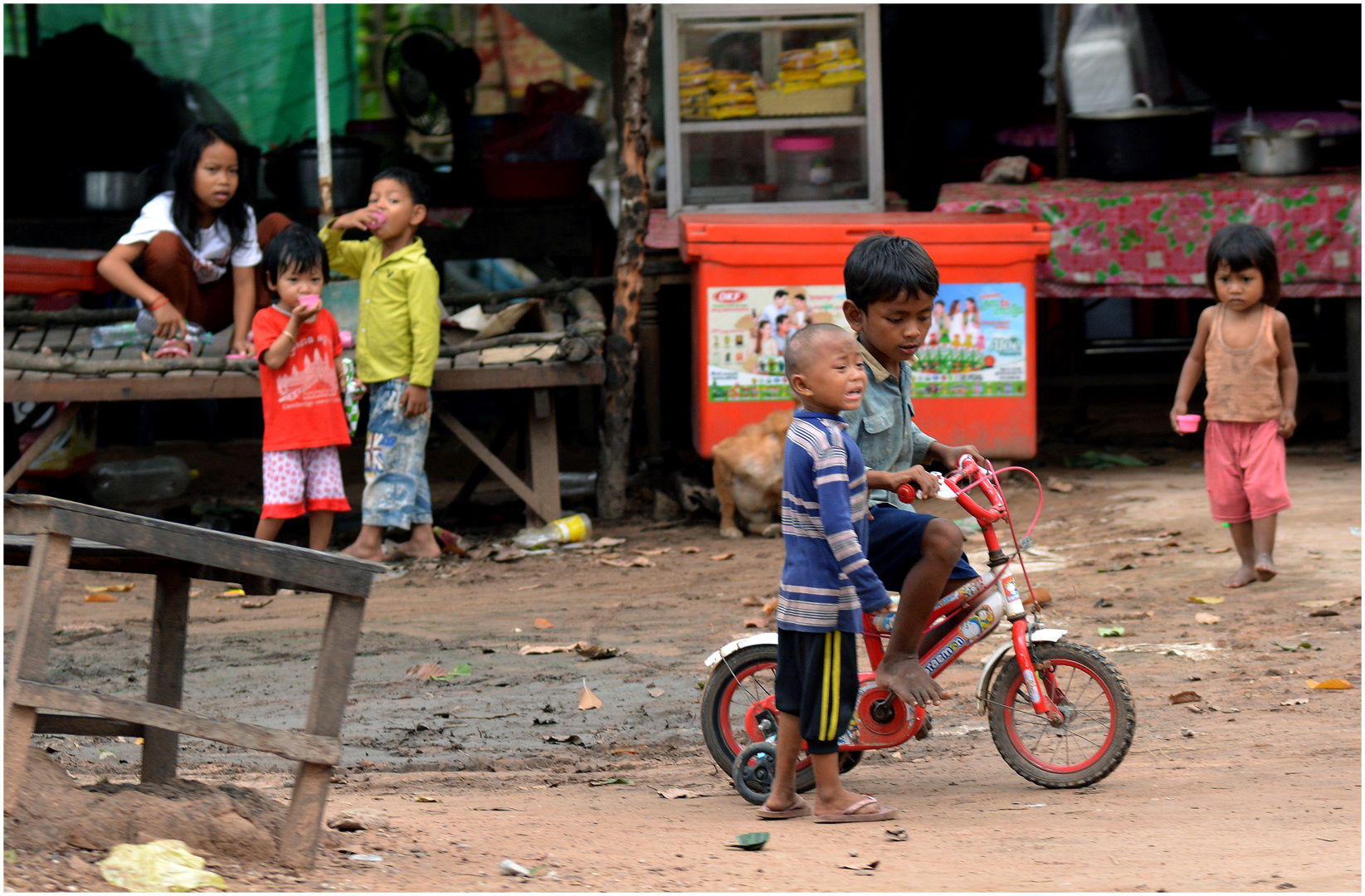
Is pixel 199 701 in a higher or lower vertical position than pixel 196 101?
lower

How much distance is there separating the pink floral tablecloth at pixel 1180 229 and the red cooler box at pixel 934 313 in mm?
582

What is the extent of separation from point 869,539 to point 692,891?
3.46 ft

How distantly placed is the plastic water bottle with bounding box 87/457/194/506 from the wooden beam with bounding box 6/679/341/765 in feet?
19.7

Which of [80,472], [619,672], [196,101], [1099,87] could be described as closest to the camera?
[619,672]

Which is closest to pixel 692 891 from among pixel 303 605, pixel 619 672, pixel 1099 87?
pixel 619 672

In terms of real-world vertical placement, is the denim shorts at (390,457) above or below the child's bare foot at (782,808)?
above

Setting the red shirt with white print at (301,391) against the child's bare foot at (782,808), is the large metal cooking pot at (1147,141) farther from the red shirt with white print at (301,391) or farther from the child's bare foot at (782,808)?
the child's bare foot at (782,808)

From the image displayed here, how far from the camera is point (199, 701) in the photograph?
4707mm

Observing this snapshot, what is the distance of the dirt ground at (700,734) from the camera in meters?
2.91

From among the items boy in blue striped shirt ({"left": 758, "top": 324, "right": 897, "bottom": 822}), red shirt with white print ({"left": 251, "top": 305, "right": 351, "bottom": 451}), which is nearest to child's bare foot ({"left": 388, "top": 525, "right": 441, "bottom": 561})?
red shirt with white print ({"left": 251, "top": 305, "right": 351, "bottom": 451})

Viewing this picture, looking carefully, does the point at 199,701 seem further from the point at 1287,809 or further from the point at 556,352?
the point at 1287,809

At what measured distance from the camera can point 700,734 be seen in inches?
170

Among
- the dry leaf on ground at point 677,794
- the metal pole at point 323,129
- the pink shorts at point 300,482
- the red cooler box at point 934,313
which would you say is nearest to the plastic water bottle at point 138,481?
the metal pole at point 323,129

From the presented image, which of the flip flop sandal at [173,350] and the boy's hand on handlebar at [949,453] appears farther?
the flip flop sandal at [173,350]
